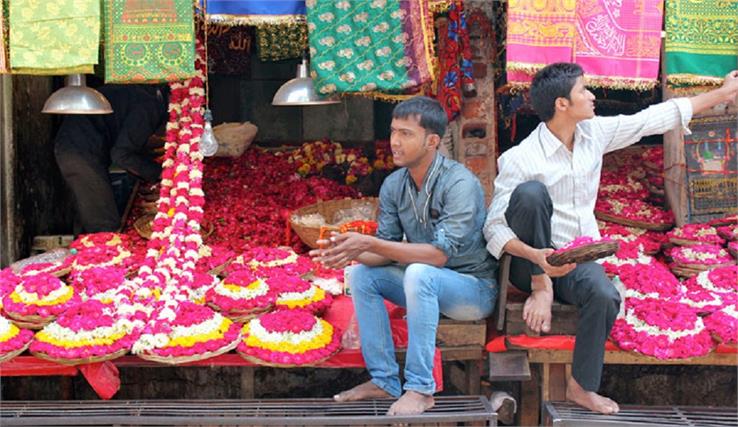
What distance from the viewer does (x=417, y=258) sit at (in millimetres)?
3982

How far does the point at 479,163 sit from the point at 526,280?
1.94 metres

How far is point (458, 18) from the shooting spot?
597cm

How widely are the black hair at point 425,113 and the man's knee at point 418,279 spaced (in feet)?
2.39

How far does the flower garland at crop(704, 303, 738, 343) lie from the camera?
432 centimetres

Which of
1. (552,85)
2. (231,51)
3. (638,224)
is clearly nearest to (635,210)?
(638,224)

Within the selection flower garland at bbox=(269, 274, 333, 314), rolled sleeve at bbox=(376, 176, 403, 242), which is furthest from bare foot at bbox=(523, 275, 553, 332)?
flower garland at bbox=(269, 274, 333, 314)

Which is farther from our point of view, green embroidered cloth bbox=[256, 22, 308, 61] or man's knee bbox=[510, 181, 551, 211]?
green embroidered cloth bbox=[256, 22, 308, 61]

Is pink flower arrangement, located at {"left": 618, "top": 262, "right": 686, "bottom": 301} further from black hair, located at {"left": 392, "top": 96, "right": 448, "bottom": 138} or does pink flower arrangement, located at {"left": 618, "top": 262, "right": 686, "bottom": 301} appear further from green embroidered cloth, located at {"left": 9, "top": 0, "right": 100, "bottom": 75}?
green embroidered cloth, located at {"left": 9, "top": 0, "right": 100, "bottom": 75}

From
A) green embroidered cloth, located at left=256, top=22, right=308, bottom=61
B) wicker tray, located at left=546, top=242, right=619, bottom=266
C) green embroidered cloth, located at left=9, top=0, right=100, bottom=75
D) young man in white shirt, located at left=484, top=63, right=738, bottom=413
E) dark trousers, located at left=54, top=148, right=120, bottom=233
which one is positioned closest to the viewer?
wicker tray, located at left=546, top=242, right=619, bottom=266

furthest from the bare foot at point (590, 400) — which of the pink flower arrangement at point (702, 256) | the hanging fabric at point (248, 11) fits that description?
the hanging fabric at point (248, 11)

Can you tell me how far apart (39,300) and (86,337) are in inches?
21.9

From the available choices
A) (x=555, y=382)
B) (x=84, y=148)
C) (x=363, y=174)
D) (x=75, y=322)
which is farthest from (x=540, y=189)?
(x=84, y=148)

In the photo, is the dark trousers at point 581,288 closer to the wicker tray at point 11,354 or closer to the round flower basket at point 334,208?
the round flower basket at point 334,208

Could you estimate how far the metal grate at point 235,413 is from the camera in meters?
4.01
